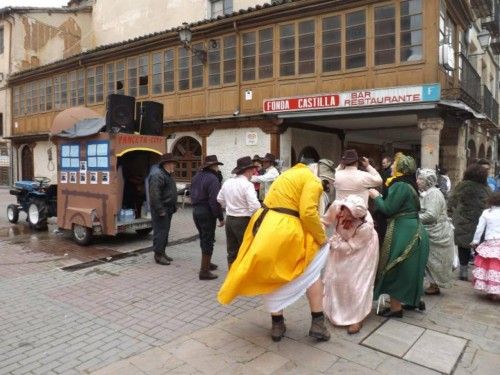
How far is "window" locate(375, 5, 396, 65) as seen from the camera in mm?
10920

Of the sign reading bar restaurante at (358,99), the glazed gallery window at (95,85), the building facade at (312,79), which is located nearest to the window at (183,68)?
the building facade at (312,79)

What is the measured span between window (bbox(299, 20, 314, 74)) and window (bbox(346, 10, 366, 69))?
1076mm

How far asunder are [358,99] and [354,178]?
6.74 metres

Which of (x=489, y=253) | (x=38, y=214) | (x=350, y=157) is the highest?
(x=350, y=157)

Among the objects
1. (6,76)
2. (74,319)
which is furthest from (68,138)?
(6,76)

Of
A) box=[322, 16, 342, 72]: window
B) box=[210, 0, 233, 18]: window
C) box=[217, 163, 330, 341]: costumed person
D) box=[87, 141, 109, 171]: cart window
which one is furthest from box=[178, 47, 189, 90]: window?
box=[217, 163, 330, 341]: costumed person

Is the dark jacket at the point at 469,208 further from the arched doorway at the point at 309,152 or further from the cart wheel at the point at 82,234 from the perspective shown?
the arched doorway at the point at 309,152

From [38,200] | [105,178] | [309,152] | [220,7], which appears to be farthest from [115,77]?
[105,178]

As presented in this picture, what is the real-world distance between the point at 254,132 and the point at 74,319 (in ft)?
31.6

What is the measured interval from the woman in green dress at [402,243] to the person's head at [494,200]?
62.7 inches

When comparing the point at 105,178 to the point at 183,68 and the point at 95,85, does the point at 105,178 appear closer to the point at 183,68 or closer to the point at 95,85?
the point at 183,68

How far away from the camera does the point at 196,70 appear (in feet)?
47.2

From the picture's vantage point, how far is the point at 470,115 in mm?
11625

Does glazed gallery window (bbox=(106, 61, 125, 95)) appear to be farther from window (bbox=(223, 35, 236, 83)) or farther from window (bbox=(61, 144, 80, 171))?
window (bbox=(61, 144, 80, 171))
